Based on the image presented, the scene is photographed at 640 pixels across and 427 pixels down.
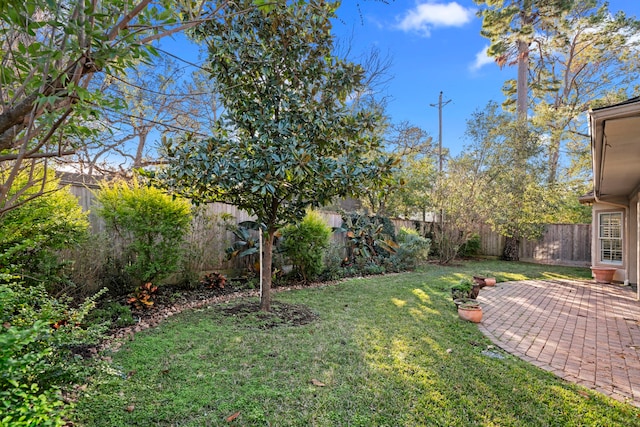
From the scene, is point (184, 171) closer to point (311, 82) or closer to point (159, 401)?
point (311, 82)

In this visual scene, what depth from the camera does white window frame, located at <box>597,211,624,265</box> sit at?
9.43 metres

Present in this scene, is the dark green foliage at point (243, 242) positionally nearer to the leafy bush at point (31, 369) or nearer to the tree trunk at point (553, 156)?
the leafy bush at point (31, 369)

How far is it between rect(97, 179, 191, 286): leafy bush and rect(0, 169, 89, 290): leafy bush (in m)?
0.61

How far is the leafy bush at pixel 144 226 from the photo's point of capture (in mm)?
4871

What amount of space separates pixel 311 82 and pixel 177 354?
393cm

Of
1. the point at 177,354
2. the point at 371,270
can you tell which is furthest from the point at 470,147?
the point at 177,354

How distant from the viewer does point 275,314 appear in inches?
192

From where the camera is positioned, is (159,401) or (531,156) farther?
(531,156)

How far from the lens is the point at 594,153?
14.0 ft

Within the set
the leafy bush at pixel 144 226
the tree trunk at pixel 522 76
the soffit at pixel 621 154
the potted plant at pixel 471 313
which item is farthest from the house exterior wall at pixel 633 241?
the leafy bush at pixel 144 226

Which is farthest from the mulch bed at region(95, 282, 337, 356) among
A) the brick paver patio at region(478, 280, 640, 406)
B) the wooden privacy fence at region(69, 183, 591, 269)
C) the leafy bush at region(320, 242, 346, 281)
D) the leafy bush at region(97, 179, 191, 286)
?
the brick paver patio at region(478, 280, 640, 406)

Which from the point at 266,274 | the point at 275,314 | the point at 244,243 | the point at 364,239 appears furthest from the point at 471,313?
the point at 364,239

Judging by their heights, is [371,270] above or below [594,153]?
below

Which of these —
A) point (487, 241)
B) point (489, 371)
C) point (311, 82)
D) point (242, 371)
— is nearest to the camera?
point (242, 371)
